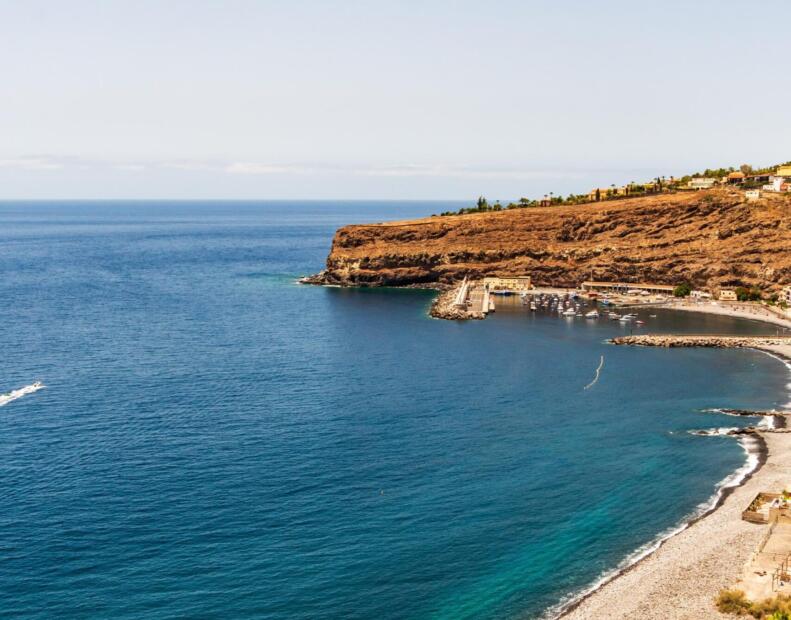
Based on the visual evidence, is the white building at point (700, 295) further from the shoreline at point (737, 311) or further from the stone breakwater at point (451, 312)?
the stone breakwater at point (451, 312)

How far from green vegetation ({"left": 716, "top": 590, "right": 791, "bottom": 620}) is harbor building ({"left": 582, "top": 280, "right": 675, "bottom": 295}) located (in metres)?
139

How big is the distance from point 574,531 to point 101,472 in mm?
41434

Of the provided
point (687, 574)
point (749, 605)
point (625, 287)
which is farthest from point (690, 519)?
point (625, 287)

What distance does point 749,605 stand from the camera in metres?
53.2

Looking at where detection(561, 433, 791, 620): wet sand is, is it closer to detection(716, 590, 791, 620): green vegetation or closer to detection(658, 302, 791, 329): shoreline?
detection(716, 590, 791, 620): green vegetation

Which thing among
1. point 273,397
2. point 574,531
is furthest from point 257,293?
Answer: point 574,531

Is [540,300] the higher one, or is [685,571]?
[540,300]

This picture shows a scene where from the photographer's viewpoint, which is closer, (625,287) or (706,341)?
(706,341)

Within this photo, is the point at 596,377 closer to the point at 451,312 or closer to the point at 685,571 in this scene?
the point at 451,312

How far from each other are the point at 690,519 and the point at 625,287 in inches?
5135

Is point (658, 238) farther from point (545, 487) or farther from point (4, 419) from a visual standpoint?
point (4, 419)

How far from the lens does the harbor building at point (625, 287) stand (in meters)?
187

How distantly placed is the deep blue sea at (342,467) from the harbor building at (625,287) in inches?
2226

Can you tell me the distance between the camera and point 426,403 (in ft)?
320
